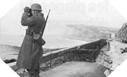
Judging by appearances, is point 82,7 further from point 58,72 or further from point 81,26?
point 58,72

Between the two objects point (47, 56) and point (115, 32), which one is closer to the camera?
point (47, 56)

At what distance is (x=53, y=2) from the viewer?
13.8 ft

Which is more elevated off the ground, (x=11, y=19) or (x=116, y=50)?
(x=11, y=19)

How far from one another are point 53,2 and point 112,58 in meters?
1.42

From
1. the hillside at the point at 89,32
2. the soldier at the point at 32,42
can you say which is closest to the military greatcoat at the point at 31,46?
the soldier at the point at 32,42

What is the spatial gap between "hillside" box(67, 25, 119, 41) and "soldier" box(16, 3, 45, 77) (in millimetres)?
716

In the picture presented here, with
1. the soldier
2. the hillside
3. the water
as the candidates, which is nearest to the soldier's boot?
the soldier

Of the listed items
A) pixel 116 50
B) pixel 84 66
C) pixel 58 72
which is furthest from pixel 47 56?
pixel 116 50

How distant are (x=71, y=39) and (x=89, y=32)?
356mm

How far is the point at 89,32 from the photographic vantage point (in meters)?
4.33

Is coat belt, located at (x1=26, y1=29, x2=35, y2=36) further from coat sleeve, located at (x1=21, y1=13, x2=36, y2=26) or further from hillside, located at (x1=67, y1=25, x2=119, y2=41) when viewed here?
hillside, located at (x1=67, y1=25, x2=119, y2=41)

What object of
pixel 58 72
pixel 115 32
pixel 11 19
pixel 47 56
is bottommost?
pixel 58 72

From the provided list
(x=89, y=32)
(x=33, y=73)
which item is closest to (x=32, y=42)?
(x=33, y=73)

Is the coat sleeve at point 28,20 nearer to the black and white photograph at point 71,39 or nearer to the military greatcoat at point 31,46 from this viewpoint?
the military greatcoat at point 31,46
